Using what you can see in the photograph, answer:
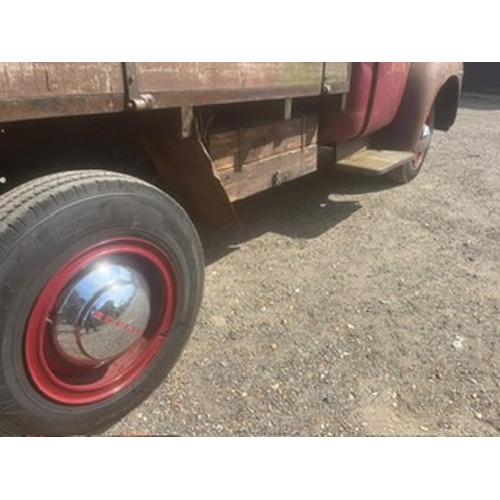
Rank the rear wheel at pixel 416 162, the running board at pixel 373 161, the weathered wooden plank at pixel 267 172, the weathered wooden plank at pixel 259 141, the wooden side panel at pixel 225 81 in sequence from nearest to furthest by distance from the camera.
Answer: the wooden side panel at pixel 225 81 → the weathered wooden plank at pixel 259 141 → the weathered wooden plank at pixel 267 172 → the running board at pixel 373 161 → the rear wheel at pixel 416 162

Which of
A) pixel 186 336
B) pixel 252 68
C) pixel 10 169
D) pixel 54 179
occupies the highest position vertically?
pixel 252 68

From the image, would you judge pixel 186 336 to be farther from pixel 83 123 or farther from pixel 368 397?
pixel 83 123

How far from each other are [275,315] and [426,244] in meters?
1.55

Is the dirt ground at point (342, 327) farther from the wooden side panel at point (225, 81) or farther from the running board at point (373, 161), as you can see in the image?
the wooden side panel at point (225, 81)

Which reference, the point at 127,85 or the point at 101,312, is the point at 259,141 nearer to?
the point at 127,85

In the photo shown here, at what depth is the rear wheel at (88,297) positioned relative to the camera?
1.57 m

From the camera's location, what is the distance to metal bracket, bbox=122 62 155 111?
5.60 ft

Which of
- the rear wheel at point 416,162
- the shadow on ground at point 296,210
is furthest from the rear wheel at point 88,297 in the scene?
the rear wheel at point 416,162

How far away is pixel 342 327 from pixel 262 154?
1.12 meters

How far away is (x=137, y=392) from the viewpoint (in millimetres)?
1995

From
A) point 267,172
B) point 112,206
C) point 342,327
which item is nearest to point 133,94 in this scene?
point 112,206

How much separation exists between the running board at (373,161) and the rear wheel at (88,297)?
6.90 feet

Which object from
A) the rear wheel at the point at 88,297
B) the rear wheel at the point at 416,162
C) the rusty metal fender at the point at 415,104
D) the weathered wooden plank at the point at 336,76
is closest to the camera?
the rear wheel at the point at 88,297

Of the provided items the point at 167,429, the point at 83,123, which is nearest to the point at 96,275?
the point at 167,429
